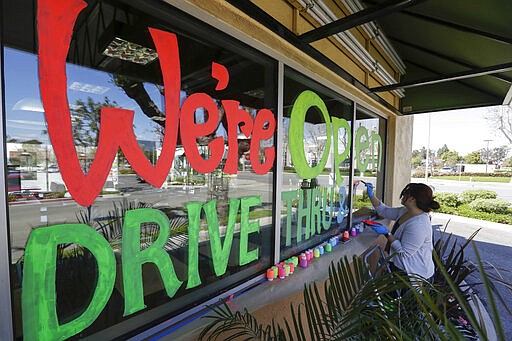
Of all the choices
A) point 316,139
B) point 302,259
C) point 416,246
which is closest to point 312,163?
point 316,139

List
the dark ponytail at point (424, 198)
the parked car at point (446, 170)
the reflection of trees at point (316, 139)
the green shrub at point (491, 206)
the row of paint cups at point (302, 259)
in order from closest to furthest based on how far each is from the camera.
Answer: the row of paint cups at point (302, 259), the dark ponytail at point (424, 198), the reflection of trees at point (316, 139), the green shrub at point (491, 206), the parked car at point (446, 170)

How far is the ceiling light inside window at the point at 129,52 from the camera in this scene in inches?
44.4

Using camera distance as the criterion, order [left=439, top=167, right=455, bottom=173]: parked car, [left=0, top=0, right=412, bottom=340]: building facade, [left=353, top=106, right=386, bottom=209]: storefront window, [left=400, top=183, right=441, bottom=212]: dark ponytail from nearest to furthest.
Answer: [left=0, top=0, right=412, bottom=340]: building facade, [left=400, top=183, right=441, bottom=212]: dark ponytail, [left=353, top=106, right=386, bottom=209]: storefront window, [left=439, top=167, right=455, bottom=173]: parked car

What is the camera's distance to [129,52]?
1183mm

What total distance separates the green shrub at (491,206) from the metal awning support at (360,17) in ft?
32.7

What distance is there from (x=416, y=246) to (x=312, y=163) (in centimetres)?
111

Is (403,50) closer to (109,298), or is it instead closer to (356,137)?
(356,137)

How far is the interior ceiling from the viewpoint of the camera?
1.61 meters

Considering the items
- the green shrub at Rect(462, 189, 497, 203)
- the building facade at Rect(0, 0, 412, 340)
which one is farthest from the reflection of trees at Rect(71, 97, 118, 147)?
the green shrub at Rect(462, 189, 497, 203)

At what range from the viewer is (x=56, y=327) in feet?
3.15

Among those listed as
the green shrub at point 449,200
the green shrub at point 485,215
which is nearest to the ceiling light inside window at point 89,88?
the green shrub at point 485,215

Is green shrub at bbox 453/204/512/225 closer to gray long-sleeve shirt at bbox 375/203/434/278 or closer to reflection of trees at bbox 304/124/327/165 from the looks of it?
gray long-sleeve shirt at bbox 375/203/434/278

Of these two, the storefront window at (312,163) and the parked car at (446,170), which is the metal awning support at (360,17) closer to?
the storefront window at (312,163)

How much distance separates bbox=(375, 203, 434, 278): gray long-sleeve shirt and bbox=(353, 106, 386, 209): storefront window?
52.8 inches
